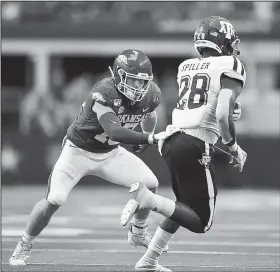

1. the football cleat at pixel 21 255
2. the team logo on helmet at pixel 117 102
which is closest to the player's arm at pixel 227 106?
the team logo on helmet at pixel 117 102

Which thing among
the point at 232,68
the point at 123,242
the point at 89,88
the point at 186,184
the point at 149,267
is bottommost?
the point at 89,88

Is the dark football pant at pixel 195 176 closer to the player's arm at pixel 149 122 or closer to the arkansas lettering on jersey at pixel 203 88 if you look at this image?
the arkansas lettering on jersey at pixel 203 88

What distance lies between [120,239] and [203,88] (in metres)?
3.23

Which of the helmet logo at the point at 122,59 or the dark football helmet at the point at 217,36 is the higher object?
the dark football helmet at the point at 217,36

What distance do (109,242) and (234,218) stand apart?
308cm

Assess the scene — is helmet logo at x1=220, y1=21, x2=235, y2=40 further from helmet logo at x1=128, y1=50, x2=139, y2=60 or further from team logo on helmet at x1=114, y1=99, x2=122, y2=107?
team logo on helmet at x1=114, y1=99, x2=122, y2=107

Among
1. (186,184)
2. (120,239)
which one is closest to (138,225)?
(186,184)

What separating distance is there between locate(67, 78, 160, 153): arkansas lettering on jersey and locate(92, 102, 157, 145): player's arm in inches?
2.9

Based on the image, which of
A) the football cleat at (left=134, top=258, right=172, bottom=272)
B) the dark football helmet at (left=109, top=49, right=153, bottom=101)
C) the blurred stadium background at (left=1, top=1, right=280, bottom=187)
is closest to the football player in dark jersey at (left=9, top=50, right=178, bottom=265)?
the dark football helmet at (left=109, top=49, right=153, bottom=101)

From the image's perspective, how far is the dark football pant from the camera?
6504 millimetres

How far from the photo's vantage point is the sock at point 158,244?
22.0ft

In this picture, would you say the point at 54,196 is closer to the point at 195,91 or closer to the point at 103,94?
the point at 103,94

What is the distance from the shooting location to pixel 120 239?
9367mm

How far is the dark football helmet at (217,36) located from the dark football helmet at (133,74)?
499 mm
